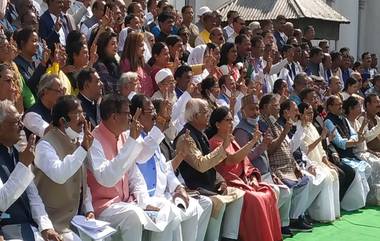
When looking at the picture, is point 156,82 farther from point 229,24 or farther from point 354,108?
point 229,24

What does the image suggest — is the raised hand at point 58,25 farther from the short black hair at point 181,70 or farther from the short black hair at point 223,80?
the short black hair at point 223,80

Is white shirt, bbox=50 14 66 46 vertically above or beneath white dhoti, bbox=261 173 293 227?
above

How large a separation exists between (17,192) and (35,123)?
121 cm

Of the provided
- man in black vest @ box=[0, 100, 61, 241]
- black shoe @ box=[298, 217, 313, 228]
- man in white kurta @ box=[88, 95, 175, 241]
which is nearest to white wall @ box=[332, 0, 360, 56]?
black shoe @ box=[298, 217, 313, 228]

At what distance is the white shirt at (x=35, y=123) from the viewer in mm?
5211

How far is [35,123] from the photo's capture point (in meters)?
5.26

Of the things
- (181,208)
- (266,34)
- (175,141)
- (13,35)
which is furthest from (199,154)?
(266,34)

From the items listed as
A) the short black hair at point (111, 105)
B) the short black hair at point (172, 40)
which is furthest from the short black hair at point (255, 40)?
the short black hair at point (111, 105)

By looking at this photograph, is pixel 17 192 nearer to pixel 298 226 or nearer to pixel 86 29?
pixel 298 226

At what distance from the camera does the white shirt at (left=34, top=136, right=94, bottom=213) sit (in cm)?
446

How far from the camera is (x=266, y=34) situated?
10766mm

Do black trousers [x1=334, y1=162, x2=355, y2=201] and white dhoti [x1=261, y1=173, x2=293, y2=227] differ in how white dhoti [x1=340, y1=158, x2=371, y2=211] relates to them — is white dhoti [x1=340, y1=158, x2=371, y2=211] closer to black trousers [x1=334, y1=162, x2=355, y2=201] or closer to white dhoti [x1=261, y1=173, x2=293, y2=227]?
black trousers [x1=334, y1=162, x2=355, y2=201]

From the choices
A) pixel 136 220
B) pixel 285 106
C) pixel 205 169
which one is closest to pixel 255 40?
pixel 285 106

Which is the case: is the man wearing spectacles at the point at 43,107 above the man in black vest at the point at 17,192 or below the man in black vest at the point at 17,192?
above
